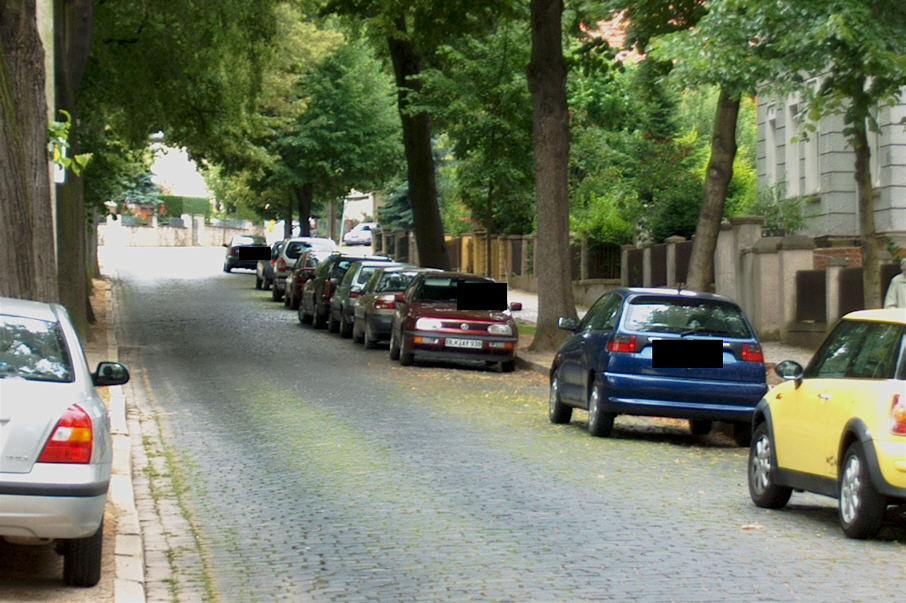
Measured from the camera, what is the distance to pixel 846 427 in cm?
1029

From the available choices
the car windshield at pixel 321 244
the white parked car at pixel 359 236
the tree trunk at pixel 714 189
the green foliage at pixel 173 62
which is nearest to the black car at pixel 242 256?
the car windshield at pixel 321 244

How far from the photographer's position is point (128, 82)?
32938mm

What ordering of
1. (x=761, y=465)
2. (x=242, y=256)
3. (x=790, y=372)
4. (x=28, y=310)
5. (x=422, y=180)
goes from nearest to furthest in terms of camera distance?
(x=28, y=310) < (x=790, y=372) < (x=761, y=465) < (x=422, y=180) < (x=242, y=256)

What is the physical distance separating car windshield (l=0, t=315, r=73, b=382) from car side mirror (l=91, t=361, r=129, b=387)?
0.78m

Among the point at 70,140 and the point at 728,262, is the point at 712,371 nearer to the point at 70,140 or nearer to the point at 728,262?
the point at 70,140

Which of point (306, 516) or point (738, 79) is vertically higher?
point (738, 79)

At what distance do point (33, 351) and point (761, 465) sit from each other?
5.86 metres

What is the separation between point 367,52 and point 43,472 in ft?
162

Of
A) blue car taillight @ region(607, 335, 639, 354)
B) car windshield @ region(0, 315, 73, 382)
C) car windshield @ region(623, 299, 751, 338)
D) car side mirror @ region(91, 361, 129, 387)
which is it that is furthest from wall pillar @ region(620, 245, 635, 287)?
car windshield @ region(0, 315, 73, 382)

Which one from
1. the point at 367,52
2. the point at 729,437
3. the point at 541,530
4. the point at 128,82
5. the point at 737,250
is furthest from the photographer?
the point at 367,52

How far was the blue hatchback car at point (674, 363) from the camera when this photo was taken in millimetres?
15727

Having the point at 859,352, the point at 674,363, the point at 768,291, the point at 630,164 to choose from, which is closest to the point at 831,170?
the point at 768,291

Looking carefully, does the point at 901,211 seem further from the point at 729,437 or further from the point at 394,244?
the point at 394,244

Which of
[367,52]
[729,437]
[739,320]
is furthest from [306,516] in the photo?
[367,52]
